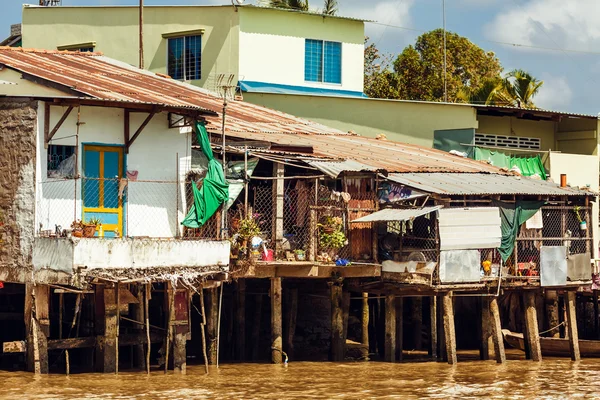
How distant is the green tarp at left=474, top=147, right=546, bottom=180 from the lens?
43.1 m

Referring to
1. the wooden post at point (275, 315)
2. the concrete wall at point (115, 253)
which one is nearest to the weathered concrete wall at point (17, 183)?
the concrete wall at point (115, 253)

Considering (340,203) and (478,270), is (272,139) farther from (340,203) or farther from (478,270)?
(478,270)

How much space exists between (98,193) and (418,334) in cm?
1235

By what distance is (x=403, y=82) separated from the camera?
60.2m

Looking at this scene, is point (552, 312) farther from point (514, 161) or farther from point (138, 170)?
point (138, 170)

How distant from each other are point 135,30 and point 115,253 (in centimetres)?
1985

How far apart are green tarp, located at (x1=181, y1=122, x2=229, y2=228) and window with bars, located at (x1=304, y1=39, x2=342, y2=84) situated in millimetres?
16416

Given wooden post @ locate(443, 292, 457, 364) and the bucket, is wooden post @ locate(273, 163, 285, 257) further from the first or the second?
wooden post @ locate(443, 292, 457, 364)

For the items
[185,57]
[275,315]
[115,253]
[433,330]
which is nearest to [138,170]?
[115,253]

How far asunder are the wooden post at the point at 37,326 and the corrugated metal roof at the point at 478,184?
9.24m

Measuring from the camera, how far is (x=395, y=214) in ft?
106

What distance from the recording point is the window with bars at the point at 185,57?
4650 centimetres

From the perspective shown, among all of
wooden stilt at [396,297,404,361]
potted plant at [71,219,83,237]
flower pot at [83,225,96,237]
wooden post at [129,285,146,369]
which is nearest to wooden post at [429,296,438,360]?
wooden stilt at [396,297,404,361]

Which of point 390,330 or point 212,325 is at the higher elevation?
point 212,325
